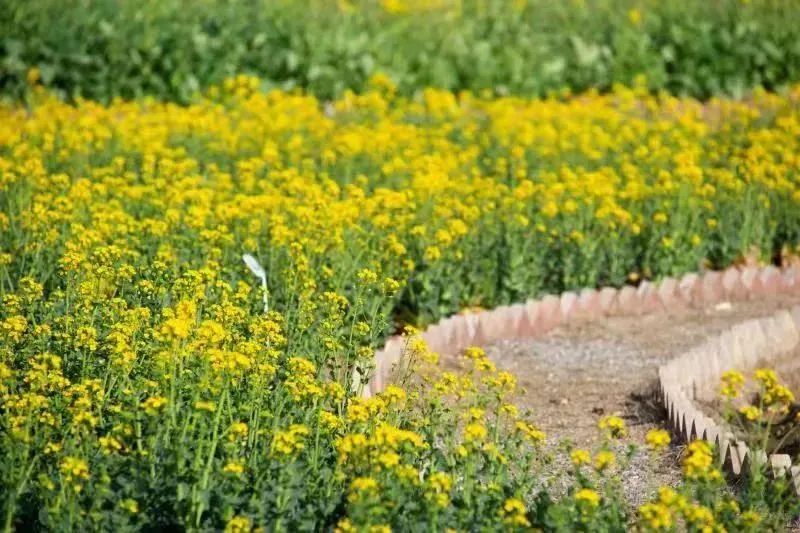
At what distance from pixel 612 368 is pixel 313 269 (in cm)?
145

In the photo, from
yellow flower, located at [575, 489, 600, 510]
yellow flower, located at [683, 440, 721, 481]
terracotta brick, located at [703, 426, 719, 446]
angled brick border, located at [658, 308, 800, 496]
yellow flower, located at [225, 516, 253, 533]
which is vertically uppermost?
yellow flower, located at [683, 440, 721, 481]

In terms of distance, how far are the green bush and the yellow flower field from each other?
1.37ft

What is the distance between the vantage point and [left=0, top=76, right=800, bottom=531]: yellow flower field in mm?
4078

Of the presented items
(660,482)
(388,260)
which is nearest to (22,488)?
(660,482)

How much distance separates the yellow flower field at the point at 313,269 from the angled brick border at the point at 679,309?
0.60 feet

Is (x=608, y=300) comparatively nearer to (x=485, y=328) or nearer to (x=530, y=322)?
(x=530, y=322)

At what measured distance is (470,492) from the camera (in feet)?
13.6

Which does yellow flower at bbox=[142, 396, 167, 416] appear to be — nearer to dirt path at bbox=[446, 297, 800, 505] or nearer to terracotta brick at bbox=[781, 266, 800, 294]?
dirt path at bbox=[446, 297, 800, 505]

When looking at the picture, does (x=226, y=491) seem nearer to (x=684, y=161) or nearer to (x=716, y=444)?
(x=716, y=444)

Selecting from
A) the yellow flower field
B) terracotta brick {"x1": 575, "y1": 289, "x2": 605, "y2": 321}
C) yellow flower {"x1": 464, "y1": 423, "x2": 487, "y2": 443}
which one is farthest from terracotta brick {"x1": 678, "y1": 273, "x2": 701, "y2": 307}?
yellow flower {"x1": 464, "y1": 423, "x2": 487, "y2": 443}

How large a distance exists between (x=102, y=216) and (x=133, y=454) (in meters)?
2.64

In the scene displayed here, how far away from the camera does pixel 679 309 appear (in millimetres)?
7602

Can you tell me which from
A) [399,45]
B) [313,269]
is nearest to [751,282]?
[313,269]

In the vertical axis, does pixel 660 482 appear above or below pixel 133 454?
below
